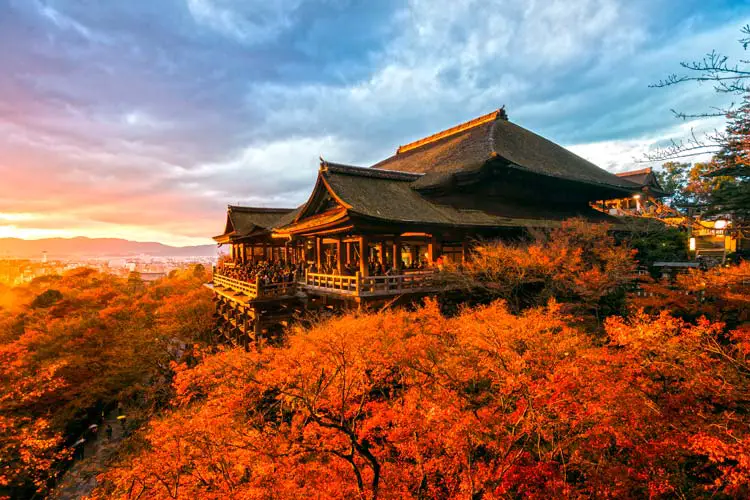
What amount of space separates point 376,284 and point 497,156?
10505 millimetres

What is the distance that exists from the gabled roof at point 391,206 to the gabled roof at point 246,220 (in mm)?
11285

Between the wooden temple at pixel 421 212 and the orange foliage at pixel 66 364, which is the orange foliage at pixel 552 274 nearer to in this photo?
the wooden temple at pixel 421 212

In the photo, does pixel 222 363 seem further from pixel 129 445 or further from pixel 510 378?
pixel 510 378

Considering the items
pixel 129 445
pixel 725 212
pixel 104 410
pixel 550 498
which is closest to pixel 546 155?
pixel 725 212

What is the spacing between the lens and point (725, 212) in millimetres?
18703

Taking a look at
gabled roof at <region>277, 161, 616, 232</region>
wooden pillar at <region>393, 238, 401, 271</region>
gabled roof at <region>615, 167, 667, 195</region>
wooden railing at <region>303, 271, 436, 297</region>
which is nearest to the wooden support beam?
wooden pillar at <region>393, 238, 401, 271</region>

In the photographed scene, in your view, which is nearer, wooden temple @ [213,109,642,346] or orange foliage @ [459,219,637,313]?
orange foliage @ [459,219,637,313]

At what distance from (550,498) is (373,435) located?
527 centimetres

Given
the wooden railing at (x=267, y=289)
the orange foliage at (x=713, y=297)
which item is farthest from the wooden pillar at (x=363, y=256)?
the orange foliage at (x=713, y=297)

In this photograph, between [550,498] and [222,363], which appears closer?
[550,498]

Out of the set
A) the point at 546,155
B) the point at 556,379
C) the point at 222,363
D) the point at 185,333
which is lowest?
the point at 185,333

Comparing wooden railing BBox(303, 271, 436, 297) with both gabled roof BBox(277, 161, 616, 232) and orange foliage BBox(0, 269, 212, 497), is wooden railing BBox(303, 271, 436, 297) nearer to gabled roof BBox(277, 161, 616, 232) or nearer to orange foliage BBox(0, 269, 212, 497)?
gabled roof BBox(277, 161, 616, 232)

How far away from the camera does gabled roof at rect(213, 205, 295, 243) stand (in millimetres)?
30589

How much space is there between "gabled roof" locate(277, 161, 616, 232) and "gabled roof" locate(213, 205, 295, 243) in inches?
444
